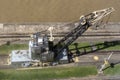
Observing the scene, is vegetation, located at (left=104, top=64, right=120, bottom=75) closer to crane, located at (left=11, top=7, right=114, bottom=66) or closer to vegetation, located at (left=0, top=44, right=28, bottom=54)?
crane, located at (left=11, top=7, right=114, bottom=66)

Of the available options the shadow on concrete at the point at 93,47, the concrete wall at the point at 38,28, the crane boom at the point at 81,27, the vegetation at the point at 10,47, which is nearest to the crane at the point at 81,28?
the crane boom at the point at 81,27

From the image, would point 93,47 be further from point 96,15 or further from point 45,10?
point 45,10

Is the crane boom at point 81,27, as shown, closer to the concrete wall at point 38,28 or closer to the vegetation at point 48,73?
the concrete wall at point 38,28

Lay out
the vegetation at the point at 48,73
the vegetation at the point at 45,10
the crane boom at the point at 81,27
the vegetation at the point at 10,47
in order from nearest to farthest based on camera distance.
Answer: the vegetation at the point at 48,73 < the crane boom at the point at 81,27 < the vegetation at the point at 10,47 < the vegetation at the point at 45,10

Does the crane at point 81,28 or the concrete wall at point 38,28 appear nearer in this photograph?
the crane at point 81,28

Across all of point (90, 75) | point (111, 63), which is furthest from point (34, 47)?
point (111, 63)

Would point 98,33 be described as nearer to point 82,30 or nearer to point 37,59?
point 82,30

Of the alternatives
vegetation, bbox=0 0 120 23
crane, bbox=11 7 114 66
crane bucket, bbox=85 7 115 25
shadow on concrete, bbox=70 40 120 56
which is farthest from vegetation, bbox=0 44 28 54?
crane bucket, bbox=85 7 115 25

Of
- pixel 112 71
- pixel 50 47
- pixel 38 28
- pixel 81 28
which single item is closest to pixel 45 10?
pixel 38 28
